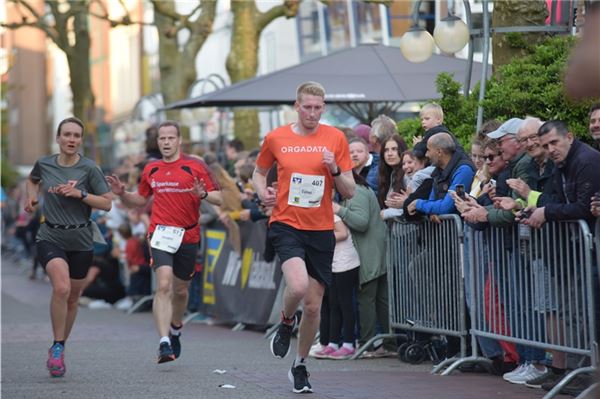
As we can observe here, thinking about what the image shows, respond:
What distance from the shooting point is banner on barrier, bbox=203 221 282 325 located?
50.3 ft

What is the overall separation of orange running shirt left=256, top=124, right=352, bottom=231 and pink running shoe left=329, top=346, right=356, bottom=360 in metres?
2.71

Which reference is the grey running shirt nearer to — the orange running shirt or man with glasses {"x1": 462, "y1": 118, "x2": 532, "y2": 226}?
the orange running shirt

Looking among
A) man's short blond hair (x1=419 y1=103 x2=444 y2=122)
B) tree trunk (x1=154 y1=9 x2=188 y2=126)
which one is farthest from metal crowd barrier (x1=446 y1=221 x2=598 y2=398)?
tree trunk (x1=154 y1=9 x2=188 y2=126)

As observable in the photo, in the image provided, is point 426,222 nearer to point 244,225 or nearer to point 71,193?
point 71,193

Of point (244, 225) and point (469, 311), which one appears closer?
point (469, 311)

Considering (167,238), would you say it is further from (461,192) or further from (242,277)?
(242,277)

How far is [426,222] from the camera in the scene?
11227mm

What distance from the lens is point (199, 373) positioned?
10734 mm

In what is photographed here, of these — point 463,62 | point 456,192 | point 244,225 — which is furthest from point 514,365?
point 463,62

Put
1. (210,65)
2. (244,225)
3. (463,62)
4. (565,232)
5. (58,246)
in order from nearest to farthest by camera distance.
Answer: (565,232), (58,246), (244,225), (463,62), (210,65)

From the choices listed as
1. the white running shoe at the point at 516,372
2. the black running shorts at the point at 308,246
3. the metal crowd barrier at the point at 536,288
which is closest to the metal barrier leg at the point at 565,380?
the metal crowd barrier at the point at 536,288

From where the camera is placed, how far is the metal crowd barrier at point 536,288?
339 inches

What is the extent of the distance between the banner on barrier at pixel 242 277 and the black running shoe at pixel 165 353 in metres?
4.32

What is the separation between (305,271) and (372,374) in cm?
160
